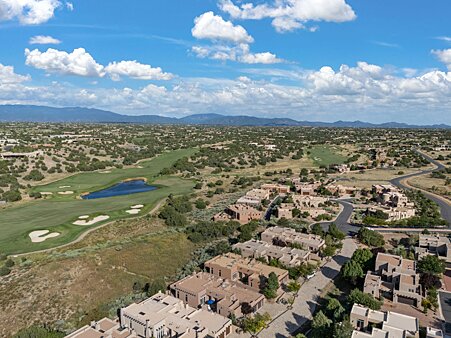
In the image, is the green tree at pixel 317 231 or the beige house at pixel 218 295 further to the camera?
the green tree at pixel 317 231

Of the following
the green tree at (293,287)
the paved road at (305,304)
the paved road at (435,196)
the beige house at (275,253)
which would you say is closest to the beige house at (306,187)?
the paved road at (435,196)

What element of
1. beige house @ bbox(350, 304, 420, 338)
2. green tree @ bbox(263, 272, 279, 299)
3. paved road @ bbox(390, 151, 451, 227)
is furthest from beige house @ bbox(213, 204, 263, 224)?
paved road @ bbox(390, 151, 451, 227)

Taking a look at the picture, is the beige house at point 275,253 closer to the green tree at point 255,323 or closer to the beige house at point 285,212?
the green tree at point 255,323

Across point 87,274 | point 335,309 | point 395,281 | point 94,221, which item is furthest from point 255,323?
point 94,221

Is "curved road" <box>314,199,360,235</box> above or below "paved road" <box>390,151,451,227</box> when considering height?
below

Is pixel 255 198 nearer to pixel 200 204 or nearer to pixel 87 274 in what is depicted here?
pixel 200 204

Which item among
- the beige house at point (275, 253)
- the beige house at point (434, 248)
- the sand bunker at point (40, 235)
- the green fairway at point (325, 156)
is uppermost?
the green fairway at point (325, 156)

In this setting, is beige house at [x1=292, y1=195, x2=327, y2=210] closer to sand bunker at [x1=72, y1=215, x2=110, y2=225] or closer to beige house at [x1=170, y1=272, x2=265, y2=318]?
beige house at [x1=170, y1=272, x2=265, y2=318]

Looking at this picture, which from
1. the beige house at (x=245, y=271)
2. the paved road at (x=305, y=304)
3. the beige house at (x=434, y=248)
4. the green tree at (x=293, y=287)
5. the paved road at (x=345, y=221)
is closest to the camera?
the paved road at (x=305, y=304)
